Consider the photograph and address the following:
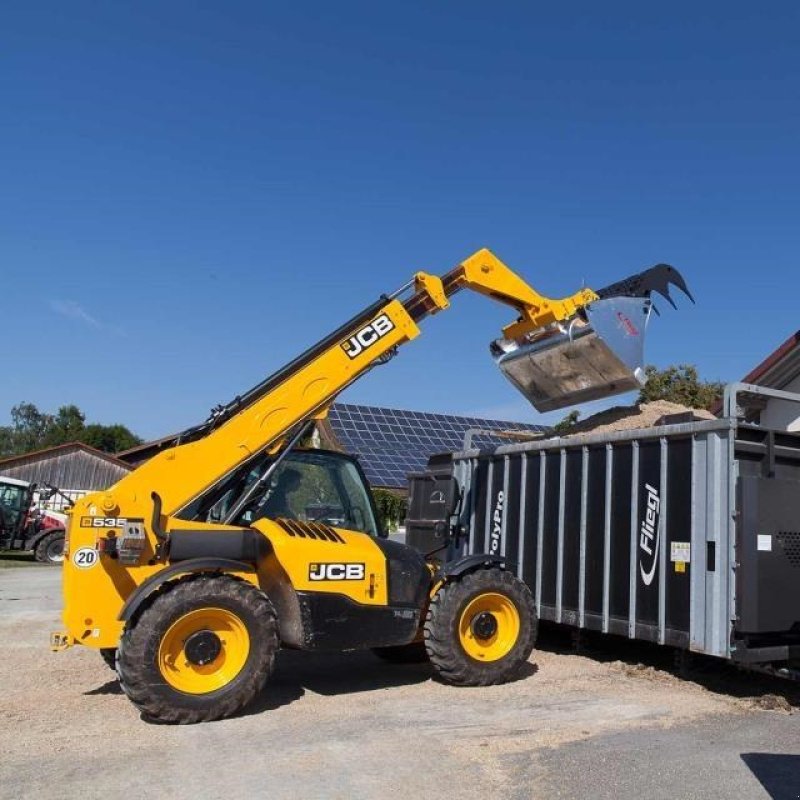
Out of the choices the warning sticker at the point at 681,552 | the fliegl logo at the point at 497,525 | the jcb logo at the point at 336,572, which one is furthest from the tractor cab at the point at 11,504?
the warning sticker at the point at 681,552

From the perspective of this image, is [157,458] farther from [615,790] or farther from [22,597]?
[22,597]

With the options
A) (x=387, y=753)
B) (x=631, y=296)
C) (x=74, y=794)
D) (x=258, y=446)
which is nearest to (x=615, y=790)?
(x=387, y=753)

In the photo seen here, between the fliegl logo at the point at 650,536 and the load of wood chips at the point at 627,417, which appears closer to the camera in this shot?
the fliegl logo at the point at 650,536

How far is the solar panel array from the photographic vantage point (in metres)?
28.2

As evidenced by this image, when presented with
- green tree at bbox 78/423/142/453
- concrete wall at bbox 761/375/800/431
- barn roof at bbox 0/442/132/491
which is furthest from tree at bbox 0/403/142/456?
concrete wall at bbox 761/375/800/431

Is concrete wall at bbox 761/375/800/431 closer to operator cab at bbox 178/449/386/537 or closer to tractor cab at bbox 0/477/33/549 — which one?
operator cab at bbox 178/449/386/537

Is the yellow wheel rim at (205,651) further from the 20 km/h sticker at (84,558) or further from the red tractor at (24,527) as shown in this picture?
the red tractor at (24,527)

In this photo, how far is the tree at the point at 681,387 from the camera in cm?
2608

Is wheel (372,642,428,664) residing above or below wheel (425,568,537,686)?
below

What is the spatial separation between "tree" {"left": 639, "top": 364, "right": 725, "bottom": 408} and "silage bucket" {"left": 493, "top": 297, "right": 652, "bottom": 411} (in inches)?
668

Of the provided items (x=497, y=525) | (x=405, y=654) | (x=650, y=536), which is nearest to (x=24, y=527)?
(x=497, y=525)

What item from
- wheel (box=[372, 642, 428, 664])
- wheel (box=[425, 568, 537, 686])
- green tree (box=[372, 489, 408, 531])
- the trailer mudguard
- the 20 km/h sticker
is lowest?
wheel (box=[372, 642, 428, 664])

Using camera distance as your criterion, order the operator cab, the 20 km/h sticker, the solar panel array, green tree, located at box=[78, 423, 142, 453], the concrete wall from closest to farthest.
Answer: the 20 km/h sticker < the operator cab < the concrete wall < the solar panel array < green tree, located at box=[78, 423, 142, 453]

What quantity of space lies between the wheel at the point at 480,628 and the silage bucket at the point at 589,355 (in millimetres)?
2566
